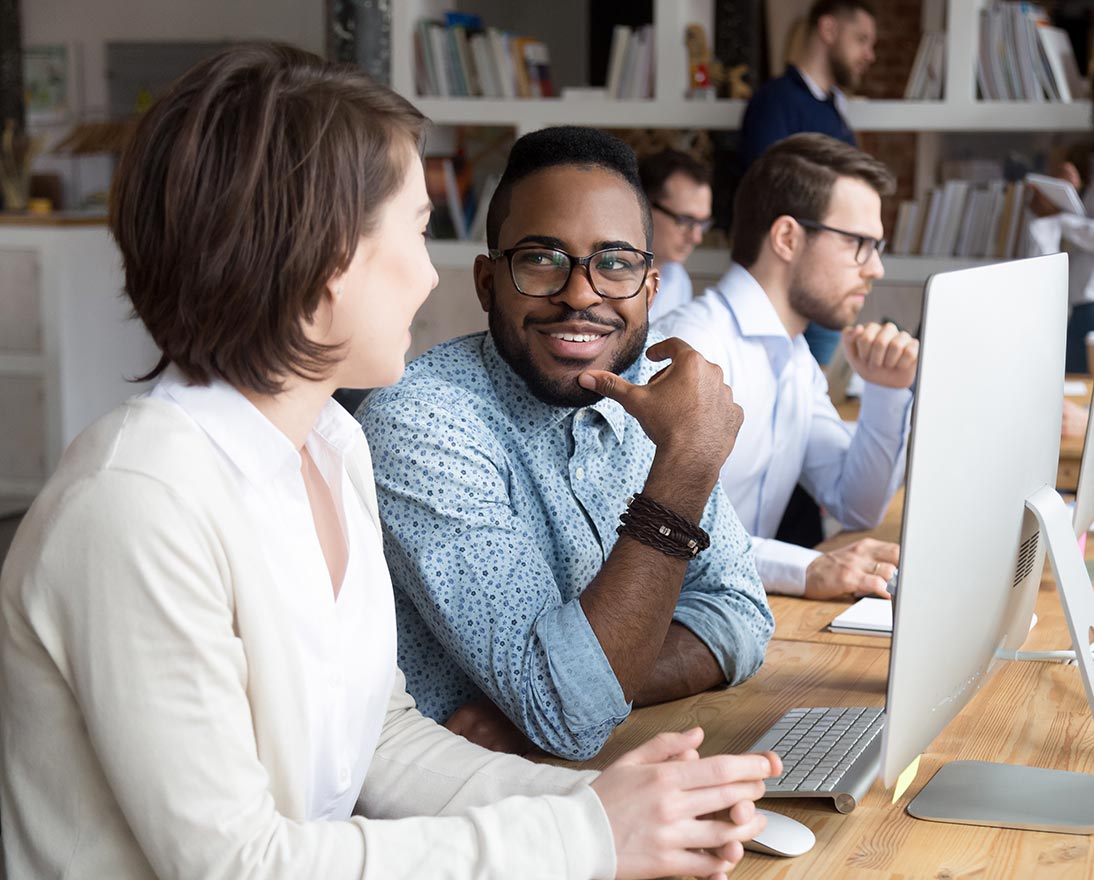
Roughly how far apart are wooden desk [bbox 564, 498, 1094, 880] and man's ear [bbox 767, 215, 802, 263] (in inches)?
39.3

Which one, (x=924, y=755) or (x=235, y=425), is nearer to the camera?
(x=235, y=425)

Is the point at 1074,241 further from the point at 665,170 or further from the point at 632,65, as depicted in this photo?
the point at 632,65

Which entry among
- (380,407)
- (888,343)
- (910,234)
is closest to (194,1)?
(910,234)

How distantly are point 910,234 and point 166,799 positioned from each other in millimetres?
4586

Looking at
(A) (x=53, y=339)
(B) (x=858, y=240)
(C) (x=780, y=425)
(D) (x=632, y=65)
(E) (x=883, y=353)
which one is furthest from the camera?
(A) (x=53, y=339)

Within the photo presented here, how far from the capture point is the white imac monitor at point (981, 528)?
0.96 m

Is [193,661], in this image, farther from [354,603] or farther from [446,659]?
[446,659]

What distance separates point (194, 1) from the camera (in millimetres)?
8555

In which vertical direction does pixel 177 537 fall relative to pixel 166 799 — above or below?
above

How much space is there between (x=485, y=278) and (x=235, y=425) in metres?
0.67

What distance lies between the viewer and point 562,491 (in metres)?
1.48

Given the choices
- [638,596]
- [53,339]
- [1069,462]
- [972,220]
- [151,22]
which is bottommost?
[53,339]

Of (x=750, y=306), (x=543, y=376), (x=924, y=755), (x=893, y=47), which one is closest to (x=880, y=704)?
(x=924, y=755)

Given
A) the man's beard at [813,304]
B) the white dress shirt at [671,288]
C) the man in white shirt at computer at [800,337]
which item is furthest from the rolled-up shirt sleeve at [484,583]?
the white dress shirt at [671,288]
